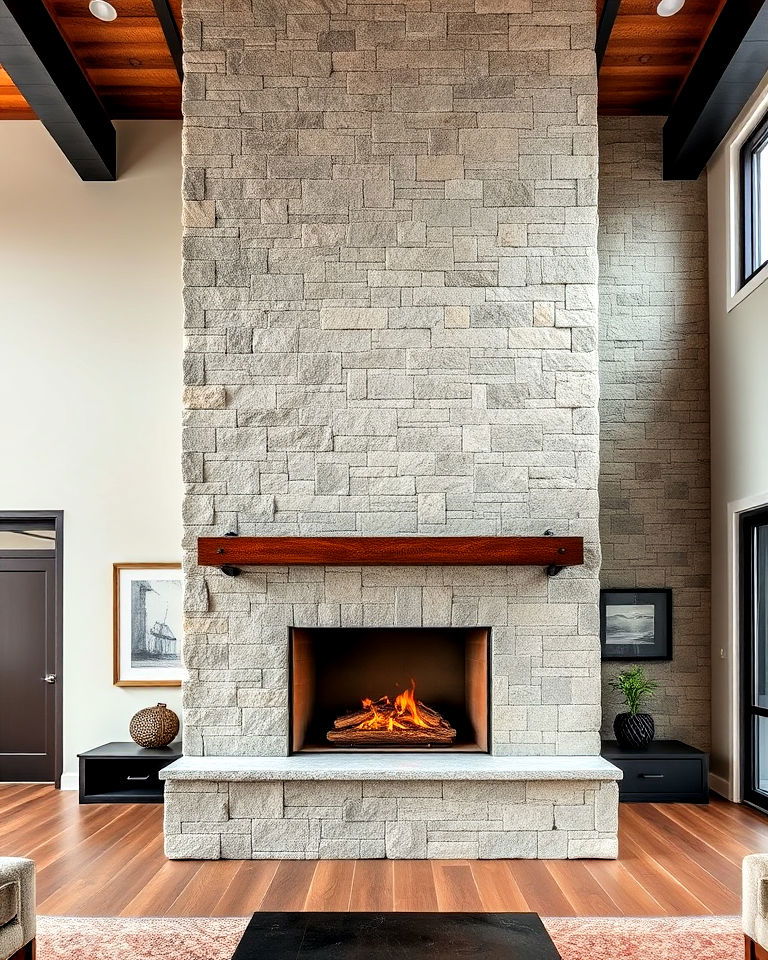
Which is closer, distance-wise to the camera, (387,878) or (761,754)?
(387,878)

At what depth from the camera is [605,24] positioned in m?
5.46

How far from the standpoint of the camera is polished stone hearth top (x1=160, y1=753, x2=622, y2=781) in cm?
464

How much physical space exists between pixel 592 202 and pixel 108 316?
3412mm

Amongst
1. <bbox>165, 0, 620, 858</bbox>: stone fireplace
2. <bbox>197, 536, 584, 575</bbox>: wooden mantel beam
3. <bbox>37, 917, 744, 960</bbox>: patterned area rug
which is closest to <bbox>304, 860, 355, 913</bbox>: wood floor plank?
<bbox>37, 917, 744, 960</bbox>: patterned area rug

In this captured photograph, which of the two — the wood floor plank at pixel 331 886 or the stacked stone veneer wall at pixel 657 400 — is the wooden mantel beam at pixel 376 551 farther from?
the stacked stone veneer wall at pixel 657 400

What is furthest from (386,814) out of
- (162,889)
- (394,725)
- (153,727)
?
(153,727)

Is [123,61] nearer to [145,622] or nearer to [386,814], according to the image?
[145,622]

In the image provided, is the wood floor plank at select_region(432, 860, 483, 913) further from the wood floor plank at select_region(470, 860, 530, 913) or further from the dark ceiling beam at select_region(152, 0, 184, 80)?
the dark ceiling beam at select_region(152, 0, 184, 80)

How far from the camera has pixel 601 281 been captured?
21.4ft

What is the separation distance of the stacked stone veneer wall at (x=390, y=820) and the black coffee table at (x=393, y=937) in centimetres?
164

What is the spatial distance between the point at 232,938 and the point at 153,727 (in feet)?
8.27

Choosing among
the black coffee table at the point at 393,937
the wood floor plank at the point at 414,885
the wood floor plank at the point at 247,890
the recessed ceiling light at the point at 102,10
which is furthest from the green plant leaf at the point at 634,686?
the recessed ceiling light at the point at 102,10

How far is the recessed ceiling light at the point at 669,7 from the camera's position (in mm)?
5422

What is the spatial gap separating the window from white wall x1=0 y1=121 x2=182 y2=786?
12.6ft
